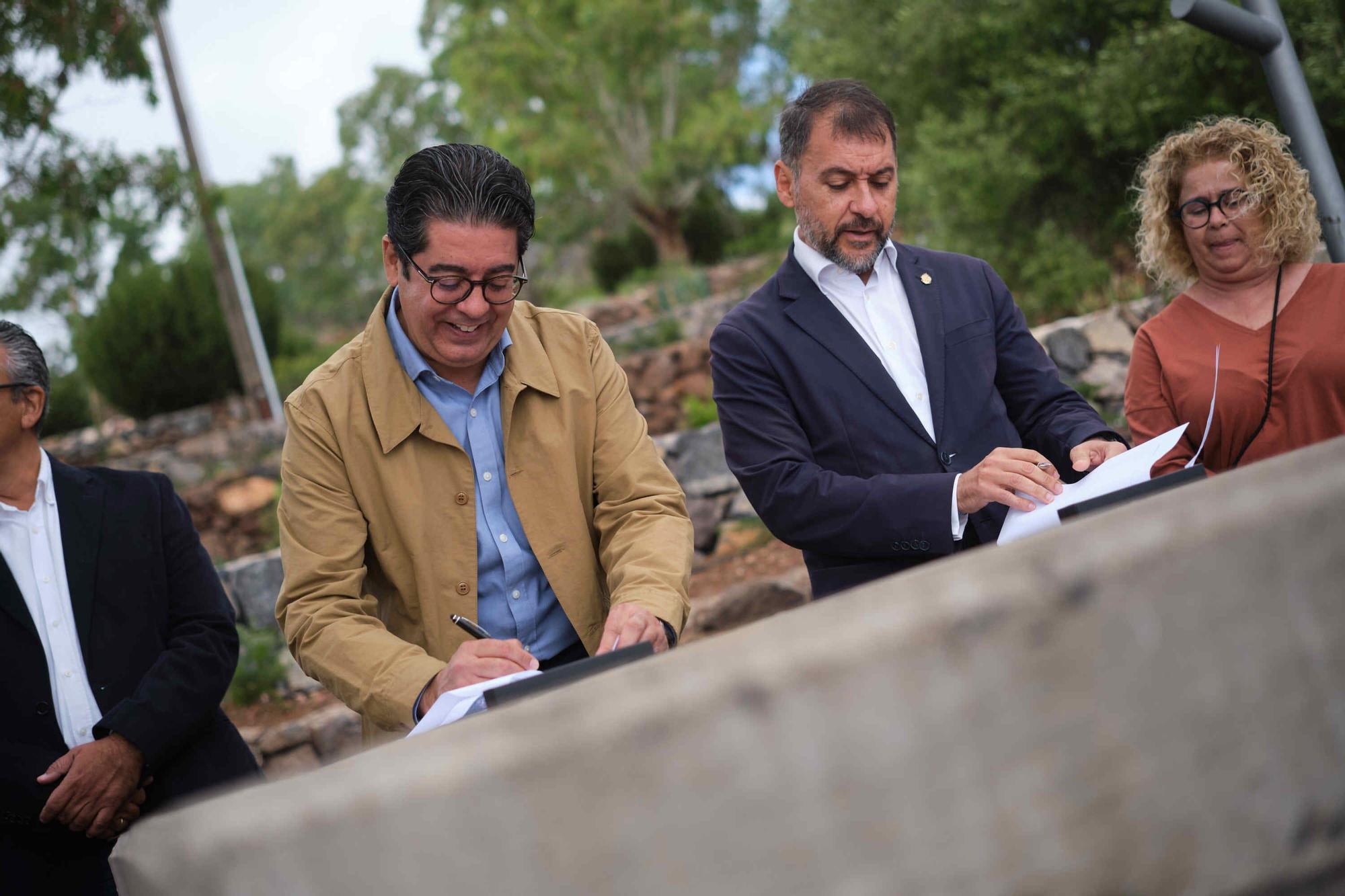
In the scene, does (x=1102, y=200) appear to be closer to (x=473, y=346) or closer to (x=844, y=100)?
(x=844, y=100)

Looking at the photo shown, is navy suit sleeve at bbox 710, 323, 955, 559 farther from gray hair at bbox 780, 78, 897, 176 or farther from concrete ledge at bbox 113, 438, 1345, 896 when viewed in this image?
concrete ledge at bbox 113, 438, 1345, 896

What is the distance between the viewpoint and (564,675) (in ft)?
5.39

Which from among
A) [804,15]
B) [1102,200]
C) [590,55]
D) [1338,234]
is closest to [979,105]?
[1102,200]

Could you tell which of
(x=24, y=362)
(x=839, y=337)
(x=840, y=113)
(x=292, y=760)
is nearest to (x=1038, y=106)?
(x=840, y=113)

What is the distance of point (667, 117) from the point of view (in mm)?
30578

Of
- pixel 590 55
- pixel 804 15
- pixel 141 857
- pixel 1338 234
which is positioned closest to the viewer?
pixel 141 857

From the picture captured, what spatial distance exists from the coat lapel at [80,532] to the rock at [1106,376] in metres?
6.54

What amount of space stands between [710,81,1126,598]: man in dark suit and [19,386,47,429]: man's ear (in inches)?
73.7

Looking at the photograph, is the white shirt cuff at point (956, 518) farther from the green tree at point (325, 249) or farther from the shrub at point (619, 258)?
the green tree at point (325, 249)

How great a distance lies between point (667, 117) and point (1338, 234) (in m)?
28.3

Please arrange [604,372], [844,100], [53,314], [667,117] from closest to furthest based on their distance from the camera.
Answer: [604,372] < [844,100] < [667,117] < [53,314]

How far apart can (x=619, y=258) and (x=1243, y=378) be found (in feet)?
77.5

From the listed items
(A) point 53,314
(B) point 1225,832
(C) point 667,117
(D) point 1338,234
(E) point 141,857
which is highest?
(A) point 53,314

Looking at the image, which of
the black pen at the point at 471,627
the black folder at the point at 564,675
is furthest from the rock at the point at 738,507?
the black folder at the point at 564,675
